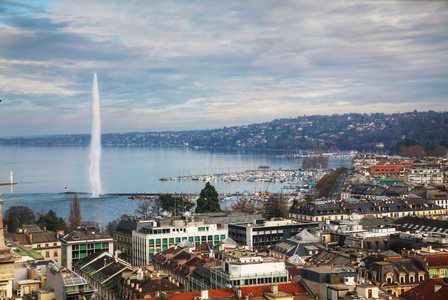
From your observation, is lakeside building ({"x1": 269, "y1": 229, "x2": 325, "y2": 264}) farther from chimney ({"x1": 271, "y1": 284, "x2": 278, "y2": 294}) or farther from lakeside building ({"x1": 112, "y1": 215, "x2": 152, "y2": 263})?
chimney ({"x1": 271, "y1": 284, "x2": 278, "y2": 294})

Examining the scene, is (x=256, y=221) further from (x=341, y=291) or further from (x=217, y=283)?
(x=341, y=291)

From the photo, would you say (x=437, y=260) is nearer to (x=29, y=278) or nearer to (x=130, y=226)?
(x=29, y=278)

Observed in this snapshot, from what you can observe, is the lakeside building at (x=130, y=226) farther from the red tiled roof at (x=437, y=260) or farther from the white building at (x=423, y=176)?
the white building at (x=423, y=176)

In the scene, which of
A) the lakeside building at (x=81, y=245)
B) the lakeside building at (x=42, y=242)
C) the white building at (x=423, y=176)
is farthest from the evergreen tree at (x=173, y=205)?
the white building at (x=423, y=176)

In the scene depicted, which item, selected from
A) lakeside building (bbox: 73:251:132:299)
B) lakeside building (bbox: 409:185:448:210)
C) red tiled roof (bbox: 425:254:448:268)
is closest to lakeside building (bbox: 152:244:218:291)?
lakeside building (bbox: 73:251:132:299)

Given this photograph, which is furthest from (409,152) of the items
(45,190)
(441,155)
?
(45,190)

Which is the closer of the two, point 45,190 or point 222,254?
point 222,254
